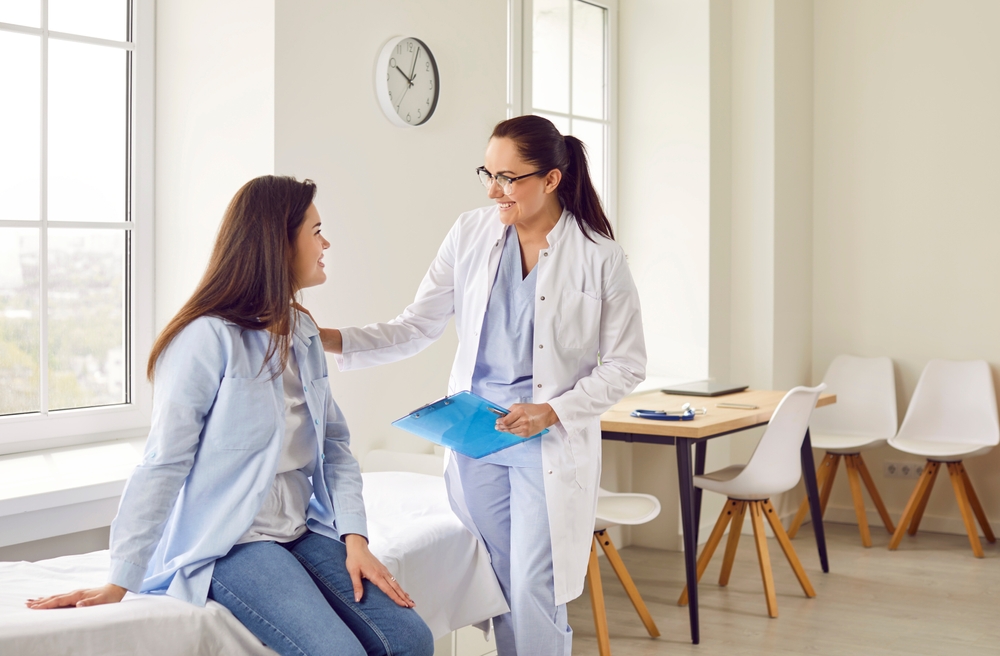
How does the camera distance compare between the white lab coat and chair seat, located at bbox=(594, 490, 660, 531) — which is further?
chair seat, located at bbox=(594, 490, 660, 531)

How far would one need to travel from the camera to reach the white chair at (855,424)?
438 centimetres

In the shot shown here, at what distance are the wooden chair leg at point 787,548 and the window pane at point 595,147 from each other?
1.69 m

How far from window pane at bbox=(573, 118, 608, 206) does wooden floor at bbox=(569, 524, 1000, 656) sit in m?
1.70

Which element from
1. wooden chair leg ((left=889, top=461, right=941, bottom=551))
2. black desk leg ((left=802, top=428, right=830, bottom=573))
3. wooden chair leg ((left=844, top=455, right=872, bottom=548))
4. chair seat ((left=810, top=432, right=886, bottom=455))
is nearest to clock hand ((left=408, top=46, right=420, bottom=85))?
black desk leg ((left=802, top=428, right=830, bottom=573))

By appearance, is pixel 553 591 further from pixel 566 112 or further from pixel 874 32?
pixel 874 32

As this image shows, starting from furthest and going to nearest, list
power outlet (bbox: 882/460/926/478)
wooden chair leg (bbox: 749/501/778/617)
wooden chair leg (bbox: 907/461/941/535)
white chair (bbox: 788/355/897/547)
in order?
power outlet (bbox: 882/460/926/478), white chair (bbox: 788/355/897/547), wooden chair leg (bbox: 907/461/941/535), wooden chair leg (bbox: 749/501/778/617)

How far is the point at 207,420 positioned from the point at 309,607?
359mm

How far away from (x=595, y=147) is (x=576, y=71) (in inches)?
14.5

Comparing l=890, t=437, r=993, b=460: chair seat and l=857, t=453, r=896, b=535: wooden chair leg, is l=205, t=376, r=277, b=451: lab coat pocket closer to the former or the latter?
l=890, t=437, r=993, b=460: chair seat

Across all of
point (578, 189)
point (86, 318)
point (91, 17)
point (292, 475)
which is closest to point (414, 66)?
point (91, 17)

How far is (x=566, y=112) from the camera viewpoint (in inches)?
168

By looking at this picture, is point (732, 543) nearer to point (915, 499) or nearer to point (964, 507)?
point (915, 499)

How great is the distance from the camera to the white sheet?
1.41 meters

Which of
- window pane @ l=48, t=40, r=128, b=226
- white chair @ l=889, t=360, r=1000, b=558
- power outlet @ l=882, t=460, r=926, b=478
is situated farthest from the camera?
power outlet @ l=882, t=460, r=926, b=478
